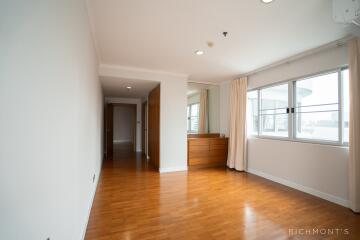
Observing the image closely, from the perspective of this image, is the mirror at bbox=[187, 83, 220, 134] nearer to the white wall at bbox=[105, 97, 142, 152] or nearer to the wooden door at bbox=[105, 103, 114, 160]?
the white wall at bbox=[105, 97, 142, 152]

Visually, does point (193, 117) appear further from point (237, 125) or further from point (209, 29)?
point (209, 29)

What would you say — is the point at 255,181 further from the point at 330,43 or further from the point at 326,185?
the point at 330,43

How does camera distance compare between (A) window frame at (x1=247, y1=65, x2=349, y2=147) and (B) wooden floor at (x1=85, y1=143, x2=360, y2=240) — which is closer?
(B) wooden floor at (x1=85, y1=143, x2=360, y2=240)

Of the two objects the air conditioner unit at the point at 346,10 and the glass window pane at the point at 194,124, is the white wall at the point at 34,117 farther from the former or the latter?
the glass window pane at the point at 194,124

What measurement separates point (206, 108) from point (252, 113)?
164 centimetres

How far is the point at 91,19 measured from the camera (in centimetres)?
223

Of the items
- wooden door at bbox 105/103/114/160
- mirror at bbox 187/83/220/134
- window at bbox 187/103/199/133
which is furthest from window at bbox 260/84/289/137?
wooden door at bbox 105/103/114/160

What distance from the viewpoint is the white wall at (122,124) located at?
10938 mm

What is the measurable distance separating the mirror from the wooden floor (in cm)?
232

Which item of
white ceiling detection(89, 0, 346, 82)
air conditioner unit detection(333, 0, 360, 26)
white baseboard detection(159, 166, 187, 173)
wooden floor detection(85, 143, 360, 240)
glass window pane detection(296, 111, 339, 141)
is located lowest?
wooden floor detection(85, 143, 360, 240)

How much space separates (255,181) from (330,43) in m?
2.84

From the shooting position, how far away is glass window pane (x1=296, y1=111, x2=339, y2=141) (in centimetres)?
298

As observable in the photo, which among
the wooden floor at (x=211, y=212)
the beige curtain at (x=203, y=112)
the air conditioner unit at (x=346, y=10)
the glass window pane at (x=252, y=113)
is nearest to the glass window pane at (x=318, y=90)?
the glass window pane at (x=252, y=113)

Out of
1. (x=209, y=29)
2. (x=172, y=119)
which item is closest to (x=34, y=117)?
(x=209, y=29)
